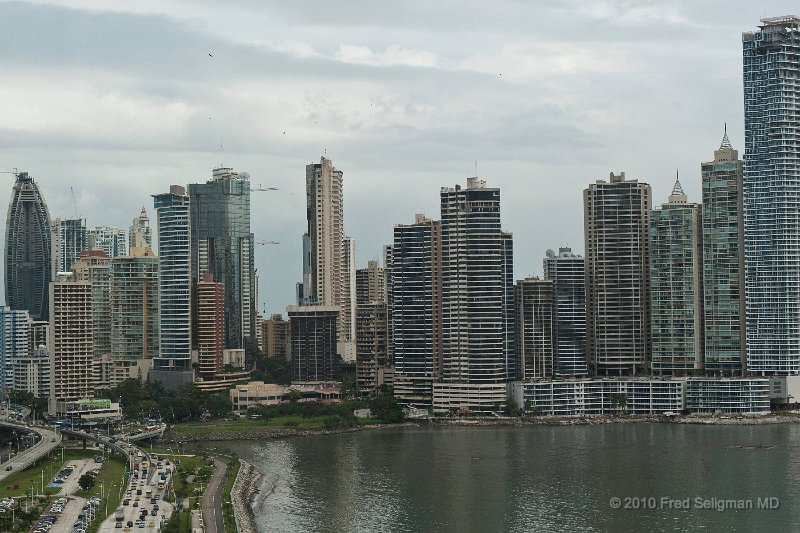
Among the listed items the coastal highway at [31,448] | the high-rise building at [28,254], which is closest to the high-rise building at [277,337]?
the high-rise building at [28,254]

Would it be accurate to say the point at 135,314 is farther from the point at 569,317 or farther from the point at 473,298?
the point at 569,317

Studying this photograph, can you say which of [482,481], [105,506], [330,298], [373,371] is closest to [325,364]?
[373,371]

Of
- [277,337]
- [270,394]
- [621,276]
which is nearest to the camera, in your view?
[270,394]

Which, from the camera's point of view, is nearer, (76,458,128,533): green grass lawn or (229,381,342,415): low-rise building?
(76,458,128,533): green grass lawn

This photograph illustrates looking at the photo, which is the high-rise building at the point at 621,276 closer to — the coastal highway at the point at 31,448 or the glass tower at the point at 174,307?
the glass tower at the point at 174,307

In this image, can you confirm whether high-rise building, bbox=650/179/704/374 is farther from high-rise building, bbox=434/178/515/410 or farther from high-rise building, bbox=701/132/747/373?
high-rise building, bbox=434/178/515/410

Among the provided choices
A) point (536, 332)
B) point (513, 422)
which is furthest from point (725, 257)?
point (513, 422)

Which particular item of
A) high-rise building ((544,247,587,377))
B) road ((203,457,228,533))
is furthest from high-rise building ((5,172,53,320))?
road ((203,457,228,533))
